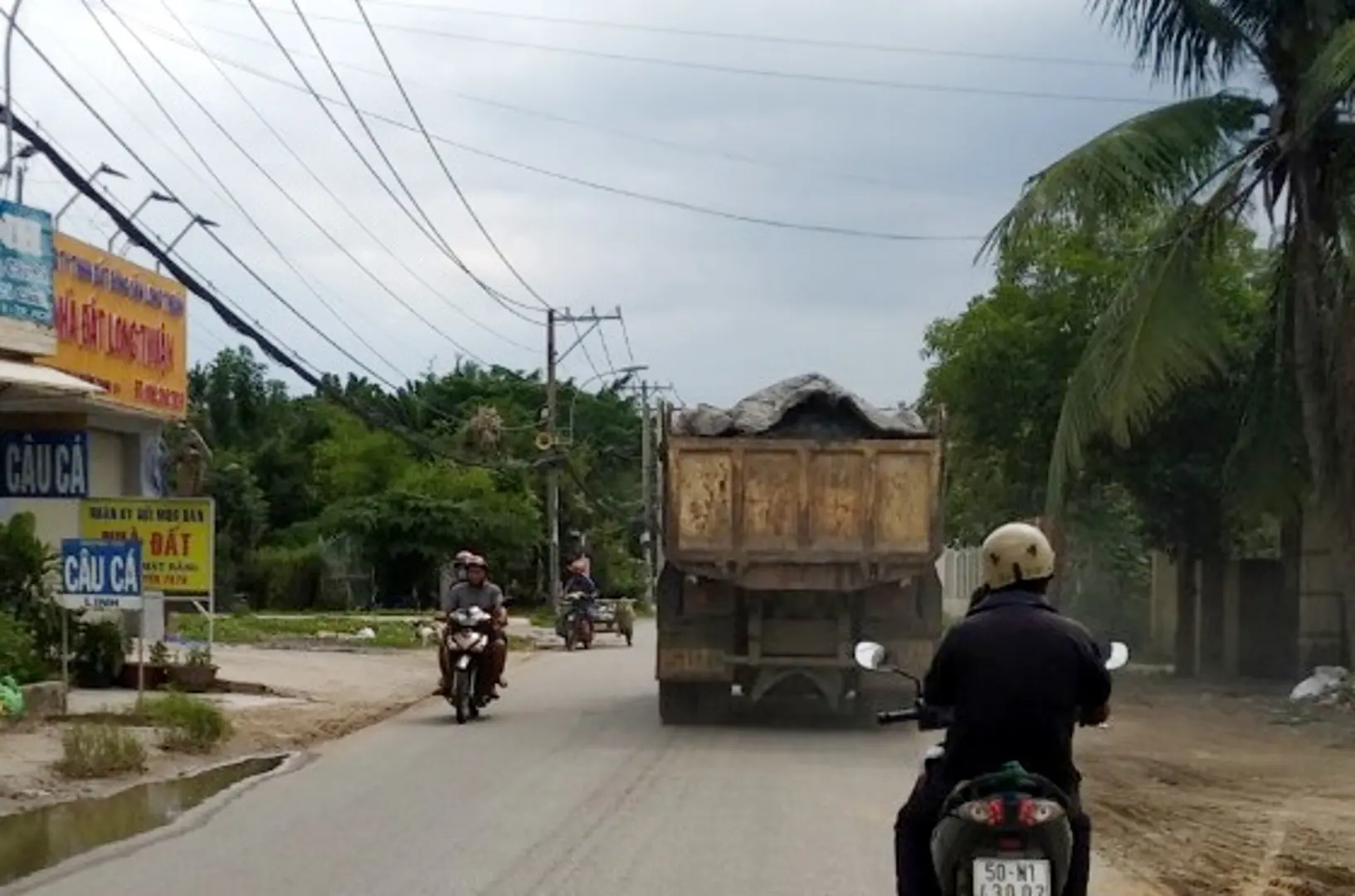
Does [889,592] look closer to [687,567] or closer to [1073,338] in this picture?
[687,567]

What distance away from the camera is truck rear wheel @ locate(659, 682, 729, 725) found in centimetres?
1925

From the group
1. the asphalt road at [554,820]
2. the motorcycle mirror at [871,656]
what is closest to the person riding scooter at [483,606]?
the asphalt road at [554,820]

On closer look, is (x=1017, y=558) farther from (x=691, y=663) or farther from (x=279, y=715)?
(x=279, y=715)

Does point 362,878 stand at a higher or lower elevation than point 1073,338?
lower

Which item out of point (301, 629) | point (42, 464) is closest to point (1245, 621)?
point (42, 464)

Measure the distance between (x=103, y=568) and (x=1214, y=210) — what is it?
11822mm

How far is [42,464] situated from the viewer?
24969 mm

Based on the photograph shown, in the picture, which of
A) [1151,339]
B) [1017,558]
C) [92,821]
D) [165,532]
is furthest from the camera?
[165,532]

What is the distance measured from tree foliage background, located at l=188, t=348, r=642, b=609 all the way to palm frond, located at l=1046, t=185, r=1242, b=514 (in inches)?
1312

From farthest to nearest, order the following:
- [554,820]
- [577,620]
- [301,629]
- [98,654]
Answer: [301,629] → [577,620] → [98,654] → [554,820]

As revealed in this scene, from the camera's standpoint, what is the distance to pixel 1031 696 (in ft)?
21.5

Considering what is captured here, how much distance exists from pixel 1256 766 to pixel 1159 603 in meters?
17.5

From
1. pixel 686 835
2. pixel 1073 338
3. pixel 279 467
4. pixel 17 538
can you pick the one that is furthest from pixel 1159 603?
pixel 279 467

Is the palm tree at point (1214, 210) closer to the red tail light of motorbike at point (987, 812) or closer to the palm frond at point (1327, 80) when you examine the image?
the palm frond at point (1327, 80)
